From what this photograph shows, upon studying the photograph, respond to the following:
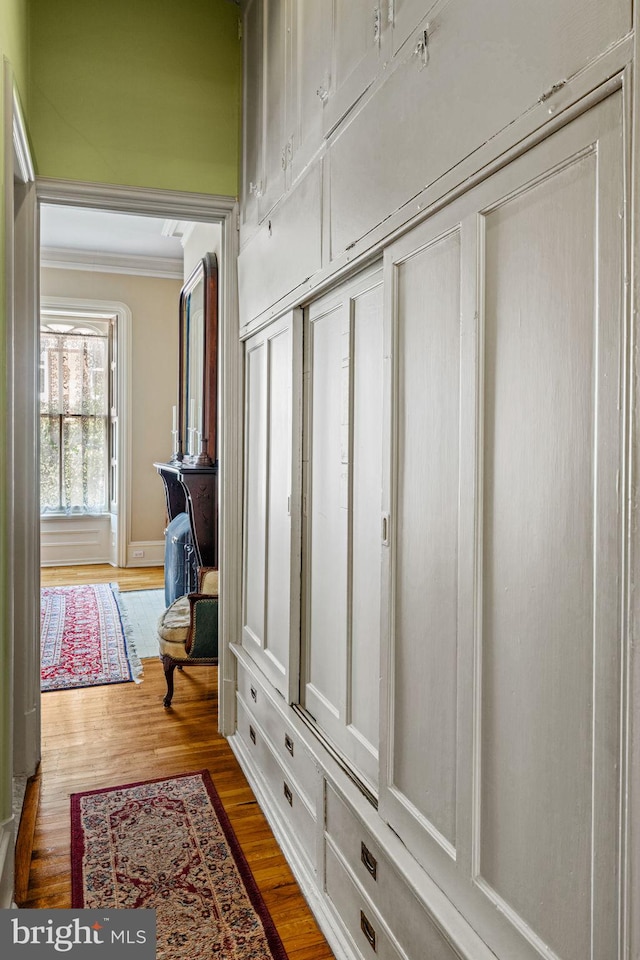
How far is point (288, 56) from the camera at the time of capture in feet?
7.19

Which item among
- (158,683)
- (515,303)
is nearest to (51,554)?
(158,683)

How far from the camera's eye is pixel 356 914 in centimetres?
160

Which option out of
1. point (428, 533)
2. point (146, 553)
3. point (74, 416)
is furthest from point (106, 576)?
point (428, 533)

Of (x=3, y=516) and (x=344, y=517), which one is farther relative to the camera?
(x=3, y=516)

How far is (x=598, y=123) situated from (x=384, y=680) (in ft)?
3.71

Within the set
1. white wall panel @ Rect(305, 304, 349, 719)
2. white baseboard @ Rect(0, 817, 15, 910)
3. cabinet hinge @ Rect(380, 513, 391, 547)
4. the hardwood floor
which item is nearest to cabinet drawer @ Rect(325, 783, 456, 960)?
white wall panel @ Rect(305, 304, 349, 719)

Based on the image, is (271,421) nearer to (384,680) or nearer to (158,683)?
(384,680)

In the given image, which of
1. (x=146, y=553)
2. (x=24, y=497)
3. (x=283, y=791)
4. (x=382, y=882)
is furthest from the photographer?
(x=146, y=553)

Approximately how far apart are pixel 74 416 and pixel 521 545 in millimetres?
7114

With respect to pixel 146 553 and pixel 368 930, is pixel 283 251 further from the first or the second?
pixel 146 553

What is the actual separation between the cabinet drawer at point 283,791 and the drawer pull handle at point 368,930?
32 centimetres

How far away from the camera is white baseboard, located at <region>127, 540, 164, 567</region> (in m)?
7.00

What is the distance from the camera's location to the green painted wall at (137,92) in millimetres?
2609

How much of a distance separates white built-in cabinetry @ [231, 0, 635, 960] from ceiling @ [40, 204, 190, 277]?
3.98 metres
